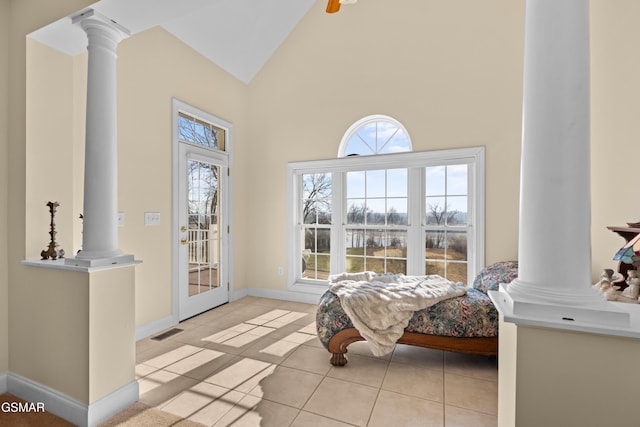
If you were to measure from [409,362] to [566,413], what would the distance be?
1695mm

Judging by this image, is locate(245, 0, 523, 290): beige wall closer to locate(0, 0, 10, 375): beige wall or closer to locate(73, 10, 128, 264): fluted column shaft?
locate(73, 10, 128, 264): fluted column shaft

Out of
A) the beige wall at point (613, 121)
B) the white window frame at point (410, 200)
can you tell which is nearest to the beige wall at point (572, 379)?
the beige wall at point (613, 121)

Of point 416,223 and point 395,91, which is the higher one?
point 395,91

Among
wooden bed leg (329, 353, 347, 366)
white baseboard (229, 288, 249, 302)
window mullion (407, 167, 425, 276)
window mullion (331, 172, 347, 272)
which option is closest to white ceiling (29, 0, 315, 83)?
window mullion (331, 172, 347, 272)

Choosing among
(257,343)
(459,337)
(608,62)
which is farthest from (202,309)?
(608,62)

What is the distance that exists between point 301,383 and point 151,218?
219cm

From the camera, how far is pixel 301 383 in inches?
89.7

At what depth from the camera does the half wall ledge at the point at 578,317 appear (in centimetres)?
96

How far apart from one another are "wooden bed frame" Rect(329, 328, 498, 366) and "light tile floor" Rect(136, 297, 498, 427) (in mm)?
129

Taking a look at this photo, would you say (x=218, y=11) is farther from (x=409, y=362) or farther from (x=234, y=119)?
(x=409, y=362)

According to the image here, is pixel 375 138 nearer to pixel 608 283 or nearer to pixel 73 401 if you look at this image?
pixel 608 283

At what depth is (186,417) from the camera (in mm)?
1900

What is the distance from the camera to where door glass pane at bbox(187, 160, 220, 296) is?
146 inches

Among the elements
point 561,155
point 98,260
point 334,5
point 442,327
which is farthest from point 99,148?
point 442,327
